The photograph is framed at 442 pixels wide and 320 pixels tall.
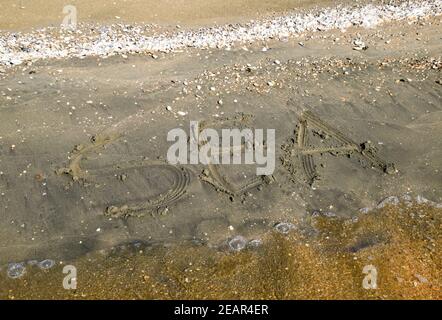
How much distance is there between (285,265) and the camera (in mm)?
5383

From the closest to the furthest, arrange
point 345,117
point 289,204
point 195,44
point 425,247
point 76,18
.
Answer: point 425,247, point 289,204, point 345,117, point 195,44, point 76,18

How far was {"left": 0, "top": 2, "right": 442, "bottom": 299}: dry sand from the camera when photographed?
536 centimetres

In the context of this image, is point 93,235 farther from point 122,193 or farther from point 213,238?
point 213,238

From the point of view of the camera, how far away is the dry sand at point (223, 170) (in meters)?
5.36

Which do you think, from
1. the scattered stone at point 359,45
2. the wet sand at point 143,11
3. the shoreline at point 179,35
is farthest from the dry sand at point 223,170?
the wet sand at point 143,11

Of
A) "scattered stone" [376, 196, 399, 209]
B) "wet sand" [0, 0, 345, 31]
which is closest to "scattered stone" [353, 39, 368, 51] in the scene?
"wet sand" [0, 0, 345, 31]

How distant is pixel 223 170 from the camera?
6.67 meters

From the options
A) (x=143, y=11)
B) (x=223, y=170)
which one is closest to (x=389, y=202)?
(x=223, y=170)

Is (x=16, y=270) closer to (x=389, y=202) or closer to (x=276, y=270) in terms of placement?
(x=276, y=270)

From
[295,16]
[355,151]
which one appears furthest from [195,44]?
[355,151]

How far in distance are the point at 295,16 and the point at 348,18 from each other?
1.30 meters

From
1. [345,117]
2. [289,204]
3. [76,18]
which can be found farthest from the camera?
[76,18]

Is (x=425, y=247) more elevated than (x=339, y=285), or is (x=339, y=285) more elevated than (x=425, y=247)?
(x=425, y=247)

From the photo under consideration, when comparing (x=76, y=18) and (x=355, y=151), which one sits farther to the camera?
(x=76, y=18)
